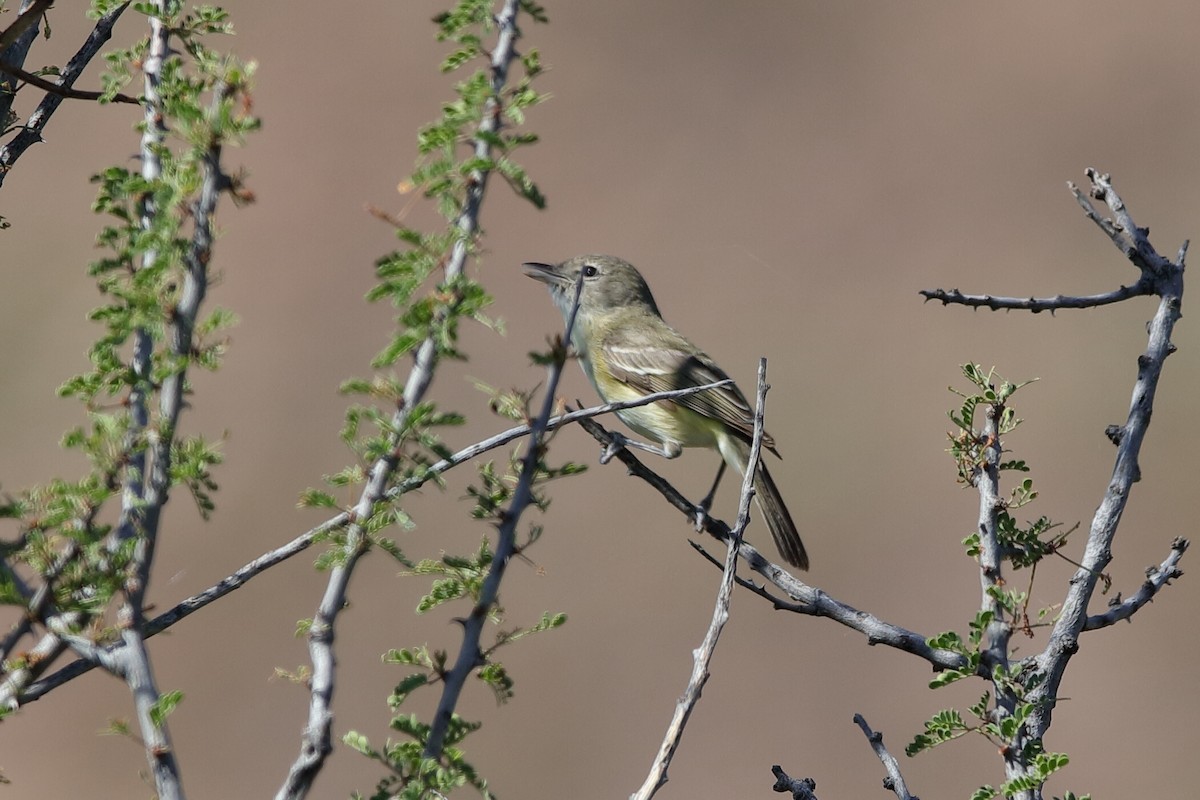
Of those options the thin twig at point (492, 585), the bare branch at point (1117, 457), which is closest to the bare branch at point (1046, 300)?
the bare branch at point (1117, 457)

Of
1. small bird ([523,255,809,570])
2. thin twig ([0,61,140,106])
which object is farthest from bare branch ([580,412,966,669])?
small bird ([523,255,809,570])

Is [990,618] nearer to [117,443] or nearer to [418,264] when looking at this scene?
[418,264]

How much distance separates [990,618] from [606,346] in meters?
5.14

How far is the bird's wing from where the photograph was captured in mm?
6891

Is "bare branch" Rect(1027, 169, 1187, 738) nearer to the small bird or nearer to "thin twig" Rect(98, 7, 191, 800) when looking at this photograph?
"thin twig" Rect(98, 7, 191, 800)

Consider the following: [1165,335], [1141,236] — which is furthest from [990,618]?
[1141,236]

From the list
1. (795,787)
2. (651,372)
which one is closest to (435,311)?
(795,787)

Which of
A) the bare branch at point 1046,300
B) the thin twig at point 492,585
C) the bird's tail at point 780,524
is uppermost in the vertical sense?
the bird's tail at point 780,524

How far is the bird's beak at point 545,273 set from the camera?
7727 millimetres

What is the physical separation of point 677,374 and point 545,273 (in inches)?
42.1

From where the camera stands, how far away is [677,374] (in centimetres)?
744

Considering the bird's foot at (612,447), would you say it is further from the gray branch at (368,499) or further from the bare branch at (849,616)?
the gray branch at (368,499)

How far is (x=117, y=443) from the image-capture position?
A: 1.88 meters

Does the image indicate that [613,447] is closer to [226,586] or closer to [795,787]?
[795,787]
